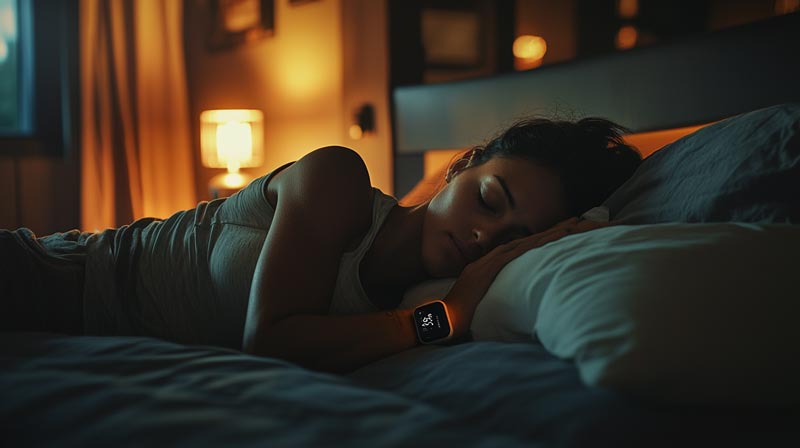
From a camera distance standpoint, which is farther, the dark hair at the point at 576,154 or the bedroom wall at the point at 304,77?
the bedroom wall at the point at 304,77

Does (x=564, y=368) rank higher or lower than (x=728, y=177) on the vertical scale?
lower

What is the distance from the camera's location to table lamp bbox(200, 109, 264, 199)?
12.2 ft

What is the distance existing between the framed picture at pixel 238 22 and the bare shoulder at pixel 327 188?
9.19 feet

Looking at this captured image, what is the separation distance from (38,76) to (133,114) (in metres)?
0.53

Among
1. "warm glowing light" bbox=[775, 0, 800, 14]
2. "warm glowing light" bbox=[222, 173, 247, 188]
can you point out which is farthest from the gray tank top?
"warm glowing light" bbox=[222, 173, 247, 188]

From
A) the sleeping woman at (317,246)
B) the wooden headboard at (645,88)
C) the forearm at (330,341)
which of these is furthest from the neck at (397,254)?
the wooden headboard at (645,88)

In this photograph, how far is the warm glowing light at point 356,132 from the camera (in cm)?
324

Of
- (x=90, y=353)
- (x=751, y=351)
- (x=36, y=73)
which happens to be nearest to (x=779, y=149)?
(x=751, y=351)

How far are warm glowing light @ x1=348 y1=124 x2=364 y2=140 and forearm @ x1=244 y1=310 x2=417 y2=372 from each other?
7.42 ft

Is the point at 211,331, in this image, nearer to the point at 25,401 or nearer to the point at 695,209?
the point at 25,401

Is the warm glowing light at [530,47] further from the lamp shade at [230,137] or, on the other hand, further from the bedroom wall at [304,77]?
the lamp shade at [230,137]

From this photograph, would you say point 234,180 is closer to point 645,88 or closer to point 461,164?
point 645,88

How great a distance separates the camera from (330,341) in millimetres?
1004

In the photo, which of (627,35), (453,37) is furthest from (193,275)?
(627,35)
